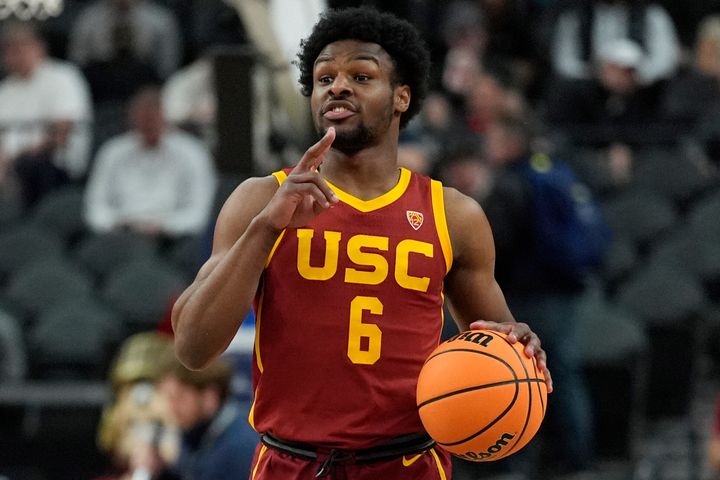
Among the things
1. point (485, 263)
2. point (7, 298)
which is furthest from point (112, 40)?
point (485, 263)

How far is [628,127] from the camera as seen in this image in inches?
490

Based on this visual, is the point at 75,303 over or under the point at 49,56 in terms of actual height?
under

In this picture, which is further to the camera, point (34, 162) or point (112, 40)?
point (112, 40)

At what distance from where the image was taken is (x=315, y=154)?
4.24 m

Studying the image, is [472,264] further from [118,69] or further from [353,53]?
[118,69]

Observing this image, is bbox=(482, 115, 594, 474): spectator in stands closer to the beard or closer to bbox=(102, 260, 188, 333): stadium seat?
bbox=(102, 260, 188, 333): stadium seat

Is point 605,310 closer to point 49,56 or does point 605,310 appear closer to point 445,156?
point 445,156

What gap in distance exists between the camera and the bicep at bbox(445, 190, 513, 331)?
4.72 m

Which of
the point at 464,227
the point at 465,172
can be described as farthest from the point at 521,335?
the point at 465,172

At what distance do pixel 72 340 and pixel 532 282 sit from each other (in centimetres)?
312

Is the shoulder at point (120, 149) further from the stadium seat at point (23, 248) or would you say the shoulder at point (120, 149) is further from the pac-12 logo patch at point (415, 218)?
the pac-12 logo patch at point (415, 218)

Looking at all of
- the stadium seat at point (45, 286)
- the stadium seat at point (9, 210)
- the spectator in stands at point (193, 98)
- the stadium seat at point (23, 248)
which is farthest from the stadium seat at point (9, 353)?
the spectator in stands at point (193, 98)

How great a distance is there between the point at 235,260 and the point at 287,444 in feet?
2.02

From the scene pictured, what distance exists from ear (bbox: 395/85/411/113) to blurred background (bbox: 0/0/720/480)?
2.52 m
